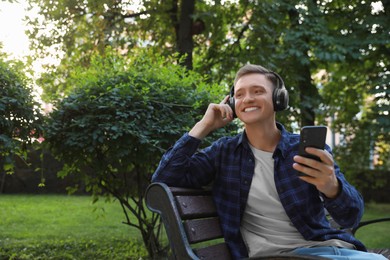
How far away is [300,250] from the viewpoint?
279 centimetres

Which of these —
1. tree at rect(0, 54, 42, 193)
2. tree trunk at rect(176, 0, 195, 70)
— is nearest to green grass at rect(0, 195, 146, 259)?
tree at rect(0, 54, 42, 193)

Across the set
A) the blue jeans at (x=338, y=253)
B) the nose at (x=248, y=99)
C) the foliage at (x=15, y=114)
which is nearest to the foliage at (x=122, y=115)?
the foliage at (x=15, y=114)

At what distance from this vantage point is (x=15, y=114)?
17.3 ft

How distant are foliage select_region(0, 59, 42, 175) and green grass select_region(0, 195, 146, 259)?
201cm

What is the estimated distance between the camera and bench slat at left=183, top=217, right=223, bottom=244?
281 cm

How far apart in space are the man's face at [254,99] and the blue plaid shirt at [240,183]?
0.15 m

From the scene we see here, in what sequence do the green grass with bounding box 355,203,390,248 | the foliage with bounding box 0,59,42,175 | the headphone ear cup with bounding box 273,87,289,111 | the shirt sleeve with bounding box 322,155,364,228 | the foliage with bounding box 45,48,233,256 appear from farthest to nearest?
the green grass with bounding box 355,203,390,248
the foliage with bounding box 45,48,233,256
the foliage with bounding box 0,59,42,175
the headphone ear cup with bounding box 273,87,289,111
the shirt sleeve with bounding box 322,155,364,228

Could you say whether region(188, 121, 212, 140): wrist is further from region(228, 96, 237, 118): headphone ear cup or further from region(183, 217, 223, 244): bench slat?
region(183, 217, 223, 244): bench slat

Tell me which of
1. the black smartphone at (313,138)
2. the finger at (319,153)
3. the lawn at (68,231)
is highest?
the black smartphone at (313,138)

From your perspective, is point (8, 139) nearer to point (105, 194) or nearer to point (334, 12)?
point (105, 194)

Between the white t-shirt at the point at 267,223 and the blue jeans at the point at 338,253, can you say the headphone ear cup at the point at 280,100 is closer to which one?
the white t-shirt at the point at 267,223

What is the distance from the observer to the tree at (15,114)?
5.10 m

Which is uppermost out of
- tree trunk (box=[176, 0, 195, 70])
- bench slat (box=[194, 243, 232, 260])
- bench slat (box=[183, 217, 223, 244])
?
tree trunk (box=[176, 0, 195, 70])

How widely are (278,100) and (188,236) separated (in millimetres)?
850
